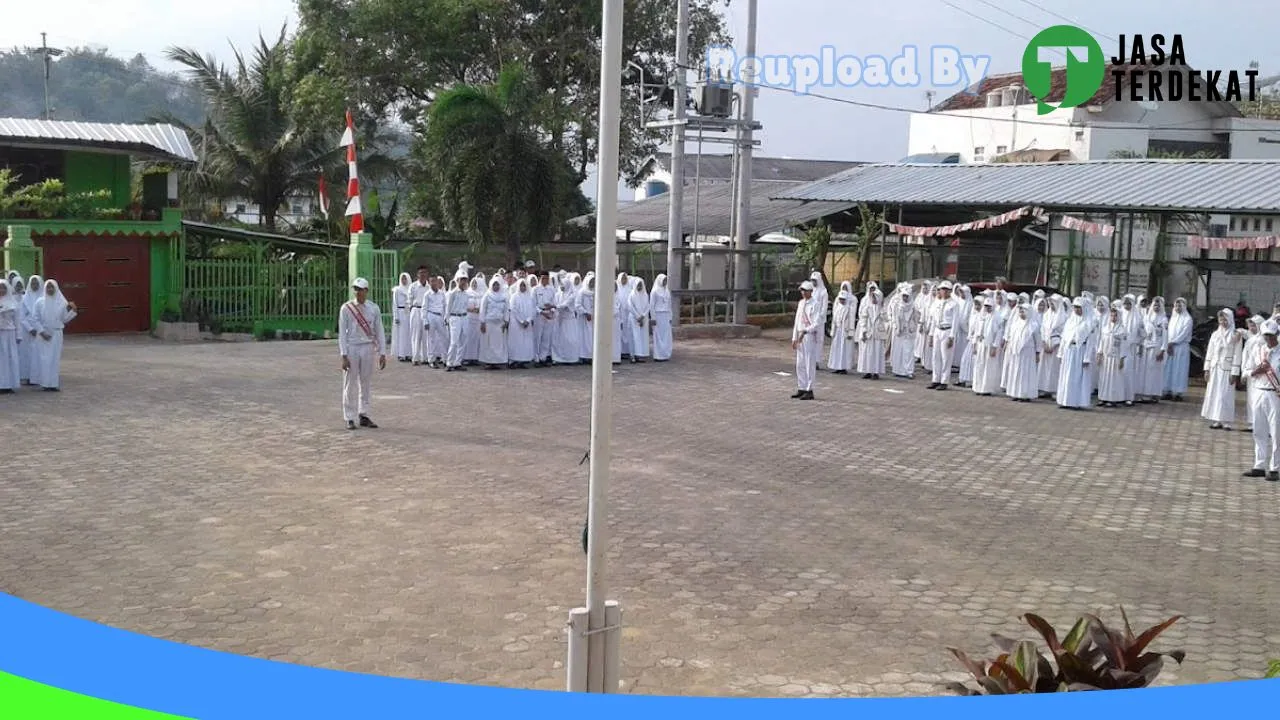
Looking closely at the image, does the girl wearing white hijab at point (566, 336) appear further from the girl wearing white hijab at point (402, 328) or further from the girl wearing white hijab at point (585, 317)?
the girl wearing white hijab at point (402, 328)

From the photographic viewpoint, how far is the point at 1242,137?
40.0m

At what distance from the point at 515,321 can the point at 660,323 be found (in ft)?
8.64

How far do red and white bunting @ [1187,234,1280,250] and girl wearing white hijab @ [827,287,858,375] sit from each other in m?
6.10

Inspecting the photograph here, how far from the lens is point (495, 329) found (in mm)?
19438

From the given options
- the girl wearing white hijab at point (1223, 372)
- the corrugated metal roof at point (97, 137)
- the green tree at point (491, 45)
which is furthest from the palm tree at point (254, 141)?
the girl wearing white hijab at point (1223, 372)

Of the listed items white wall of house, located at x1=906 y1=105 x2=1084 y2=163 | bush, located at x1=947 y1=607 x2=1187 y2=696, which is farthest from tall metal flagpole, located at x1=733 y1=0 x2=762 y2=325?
bush, located at x1=947 y1=607 x2=1187 y2=696

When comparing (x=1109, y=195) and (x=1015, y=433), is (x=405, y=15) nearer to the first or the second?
(x=1109, y=195)

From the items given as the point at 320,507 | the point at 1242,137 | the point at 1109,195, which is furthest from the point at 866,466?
the point at 1242,137

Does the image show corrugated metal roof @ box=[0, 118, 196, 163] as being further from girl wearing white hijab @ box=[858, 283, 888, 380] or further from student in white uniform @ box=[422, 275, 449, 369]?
girl wearing white hijab @ box=[858, 283, 888, 380]

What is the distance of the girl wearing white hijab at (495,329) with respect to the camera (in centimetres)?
1927

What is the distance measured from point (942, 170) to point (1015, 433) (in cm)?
1393

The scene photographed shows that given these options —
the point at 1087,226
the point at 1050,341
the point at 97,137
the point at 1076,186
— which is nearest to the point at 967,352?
the point at 1050,341

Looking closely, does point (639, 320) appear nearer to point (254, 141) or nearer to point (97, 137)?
point (97, 137)

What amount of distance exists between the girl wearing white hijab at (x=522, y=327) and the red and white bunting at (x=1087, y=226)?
9858 millimetres
